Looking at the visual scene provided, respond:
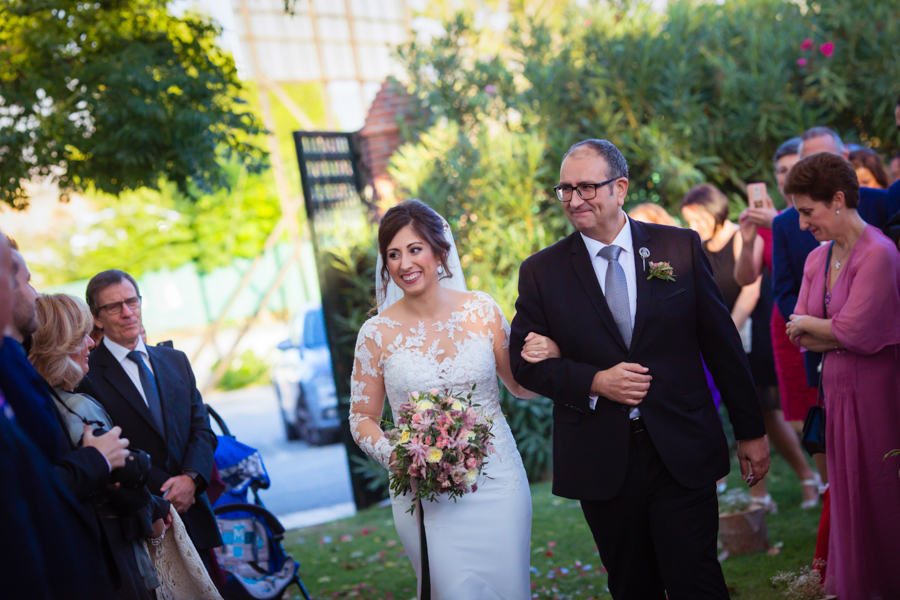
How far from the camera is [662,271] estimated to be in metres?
3.12

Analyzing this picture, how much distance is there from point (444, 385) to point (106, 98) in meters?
3.50

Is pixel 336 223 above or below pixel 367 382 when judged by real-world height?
above

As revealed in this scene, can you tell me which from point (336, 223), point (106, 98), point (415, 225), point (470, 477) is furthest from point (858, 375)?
point (336, 223)

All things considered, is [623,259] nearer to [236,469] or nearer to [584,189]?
[584,189]

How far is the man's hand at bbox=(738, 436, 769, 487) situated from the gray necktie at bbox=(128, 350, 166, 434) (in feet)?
9.27

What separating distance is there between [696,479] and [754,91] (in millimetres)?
6138

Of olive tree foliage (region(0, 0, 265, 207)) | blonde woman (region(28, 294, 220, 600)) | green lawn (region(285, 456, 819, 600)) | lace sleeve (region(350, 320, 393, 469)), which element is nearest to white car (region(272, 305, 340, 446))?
green lawn (region(285, 456, 819, 600))

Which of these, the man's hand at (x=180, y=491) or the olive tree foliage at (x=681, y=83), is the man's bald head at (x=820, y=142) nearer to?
the olive tree foliage at (x=681, y=83)

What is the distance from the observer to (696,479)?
3094 millimetres

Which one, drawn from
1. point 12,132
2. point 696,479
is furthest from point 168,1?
A: point 696,479

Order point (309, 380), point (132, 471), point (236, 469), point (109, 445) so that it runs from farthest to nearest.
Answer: point (309, 380) < point (236, 469) < point (132, 471) < point (109, 445)

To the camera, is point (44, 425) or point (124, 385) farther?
point (124, 385)

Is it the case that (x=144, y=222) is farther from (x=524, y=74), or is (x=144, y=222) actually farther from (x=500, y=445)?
(x=500, y=445)

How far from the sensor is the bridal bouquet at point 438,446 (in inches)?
122
